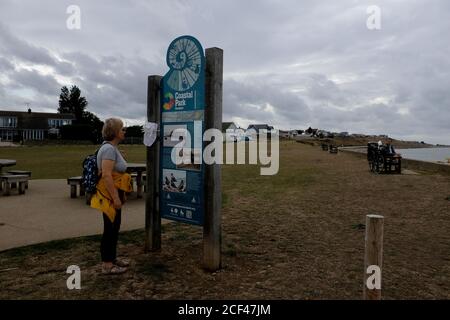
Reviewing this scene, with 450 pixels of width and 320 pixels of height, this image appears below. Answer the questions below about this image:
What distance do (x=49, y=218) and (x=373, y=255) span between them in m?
5.79

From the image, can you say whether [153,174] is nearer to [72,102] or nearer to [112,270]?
[112,270]

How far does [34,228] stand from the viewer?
6.05m

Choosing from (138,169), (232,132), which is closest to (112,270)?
(138,169)

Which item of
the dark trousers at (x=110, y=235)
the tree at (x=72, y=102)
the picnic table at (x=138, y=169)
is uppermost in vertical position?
the tree at (x=72, y=102)

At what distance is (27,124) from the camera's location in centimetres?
7700

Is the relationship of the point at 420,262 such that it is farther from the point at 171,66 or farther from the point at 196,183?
the point at 171,66

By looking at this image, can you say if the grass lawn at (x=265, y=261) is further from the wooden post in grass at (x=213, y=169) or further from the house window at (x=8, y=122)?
the house window at (x=8, y=122)

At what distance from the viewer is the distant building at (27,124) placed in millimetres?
75812

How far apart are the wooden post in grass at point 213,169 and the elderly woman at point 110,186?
3.00ft

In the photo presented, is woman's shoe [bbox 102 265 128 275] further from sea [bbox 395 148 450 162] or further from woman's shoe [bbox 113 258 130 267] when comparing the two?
sea [bbox 395 148 450 162]

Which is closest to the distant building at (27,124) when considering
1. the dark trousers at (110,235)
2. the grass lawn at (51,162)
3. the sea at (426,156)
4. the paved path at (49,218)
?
the grass lawn at (51,162)
